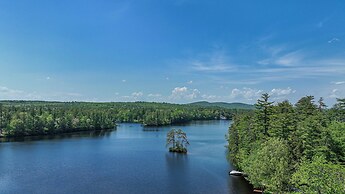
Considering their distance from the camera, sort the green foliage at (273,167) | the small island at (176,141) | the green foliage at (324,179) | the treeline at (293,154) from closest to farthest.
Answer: the green foliage at (324,179) → the treeline at (293,154) → the green foliage at (273,167) → the small island at (176,141)

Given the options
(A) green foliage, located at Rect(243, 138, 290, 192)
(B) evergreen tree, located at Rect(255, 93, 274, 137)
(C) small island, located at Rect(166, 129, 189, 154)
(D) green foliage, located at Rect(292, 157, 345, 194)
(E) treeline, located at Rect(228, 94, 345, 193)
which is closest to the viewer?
(D) green foliage, located at Rect(292, 157, 345, 194)

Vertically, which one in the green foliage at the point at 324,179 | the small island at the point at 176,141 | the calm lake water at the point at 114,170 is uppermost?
the green foliage at the point at 324,179

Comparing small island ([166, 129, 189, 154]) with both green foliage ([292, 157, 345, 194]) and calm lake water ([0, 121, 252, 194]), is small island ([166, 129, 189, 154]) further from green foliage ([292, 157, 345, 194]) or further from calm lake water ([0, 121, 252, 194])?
green foliage ([292, 157, 345, 194])

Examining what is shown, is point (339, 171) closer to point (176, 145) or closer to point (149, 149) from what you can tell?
point (176, 145)

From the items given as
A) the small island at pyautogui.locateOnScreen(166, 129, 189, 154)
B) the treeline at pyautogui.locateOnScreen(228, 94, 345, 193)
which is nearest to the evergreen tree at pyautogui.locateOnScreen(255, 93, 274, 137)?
the treeline at pyautogui.locateOnScreen(228, 94, 345, 193)

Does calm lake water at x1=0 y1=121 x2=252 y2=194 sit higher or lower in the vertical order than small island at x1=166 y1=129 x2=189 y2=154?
lower

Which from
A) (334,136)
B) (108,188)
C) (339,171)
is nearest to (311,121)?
(334,136)

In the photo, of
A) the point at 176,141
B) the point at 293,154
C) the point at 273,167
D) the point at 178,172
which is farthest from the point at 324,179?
the point at 176,141

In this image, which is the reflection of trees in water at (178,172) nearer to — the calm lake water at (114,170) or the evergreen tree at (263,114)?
the calm lake water at (114,170)

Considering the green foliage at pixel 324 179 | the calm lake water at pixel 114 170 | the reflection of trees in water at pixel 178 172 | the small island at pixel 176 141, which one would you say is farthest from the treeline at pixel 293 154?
the small island at pixel 176 141
